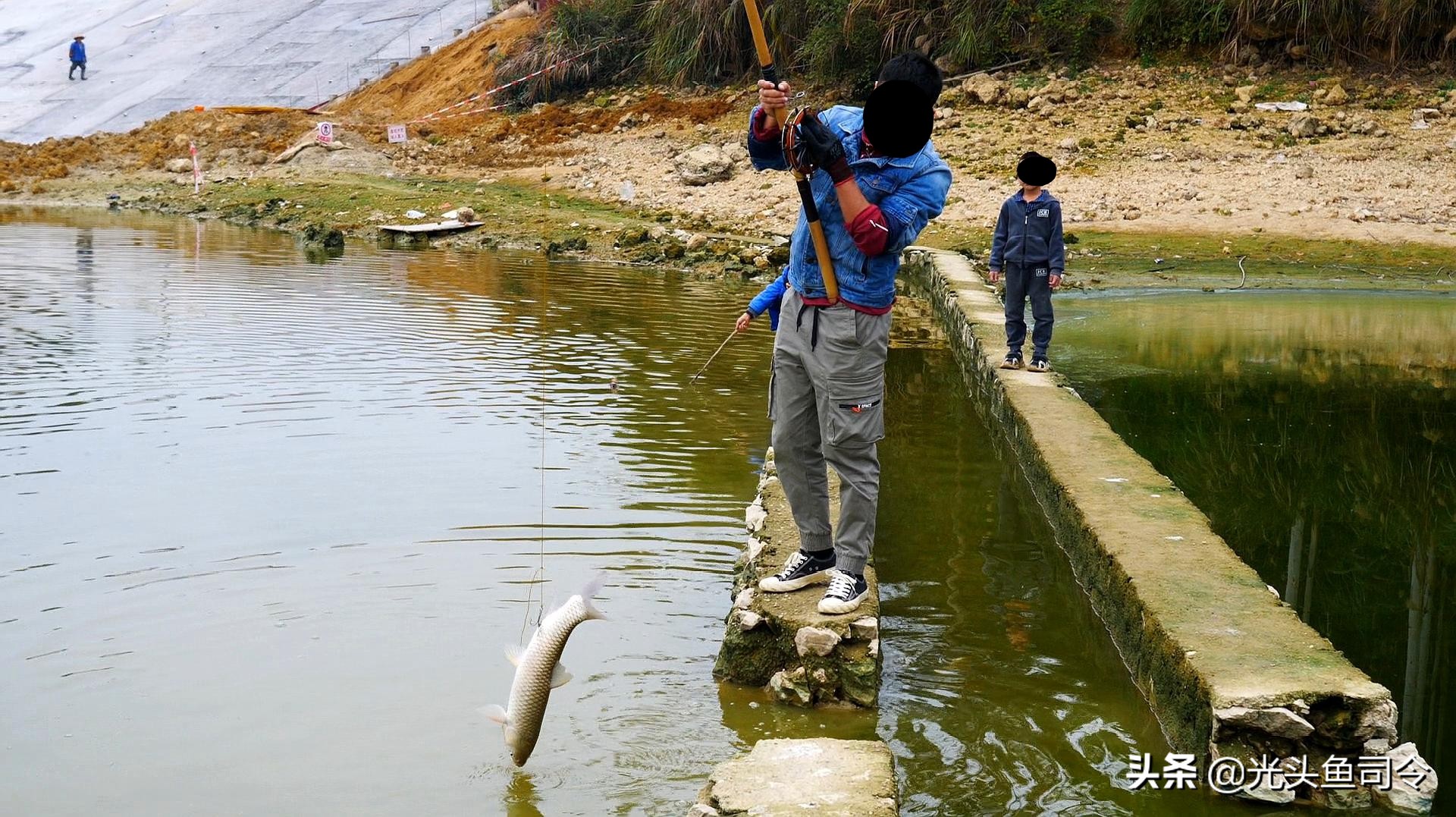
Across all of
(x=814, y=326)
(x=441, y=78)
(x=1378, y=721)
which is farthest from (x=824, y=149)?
(x=441, y=78)

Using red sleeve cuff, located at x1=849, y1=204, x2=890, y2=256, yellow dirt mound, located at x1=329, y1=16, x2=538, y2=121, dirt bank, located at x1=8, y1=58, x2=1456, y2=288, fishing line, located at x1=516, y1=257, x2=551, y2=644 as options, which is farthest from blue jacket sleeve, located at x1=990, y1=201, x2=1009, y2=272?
yellow dirt mound, located at x1=329, y1=16, x2=538, y2=121

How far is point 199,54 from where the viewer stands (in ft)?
131

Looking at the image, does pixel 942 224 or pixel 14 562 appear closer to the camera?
pixel 14 562

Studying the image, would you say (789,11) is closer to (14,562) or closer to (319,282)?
(319,282)

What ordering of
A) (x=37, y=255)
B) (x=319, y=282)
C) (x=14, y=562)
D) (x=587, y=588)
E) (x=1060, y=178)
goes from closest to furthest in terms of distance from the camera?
(x=587, y=588), (x=14, y=562), (x=319, y=282), (x=37, y=255), (x=1060, y=178)

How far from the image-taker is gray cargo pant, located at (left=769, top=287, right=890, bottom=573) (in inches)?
179

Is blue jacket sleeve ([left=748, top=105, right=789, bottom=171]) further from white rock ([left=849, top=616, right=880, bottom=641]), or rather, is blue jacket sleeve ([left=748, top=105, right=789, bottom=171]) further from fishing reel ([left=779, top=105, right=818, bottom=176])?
white rock ([left=849, top=616, right=880, bottom=641])

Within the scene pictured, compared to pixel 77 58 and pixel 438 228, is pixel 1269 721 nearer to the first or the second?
pixel 438 228

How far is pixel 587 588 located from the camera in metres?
3.56

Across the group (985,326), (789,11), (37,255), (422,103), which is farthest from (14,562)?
(422,103)

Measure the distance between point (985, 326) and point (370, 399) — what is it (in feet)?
13.3

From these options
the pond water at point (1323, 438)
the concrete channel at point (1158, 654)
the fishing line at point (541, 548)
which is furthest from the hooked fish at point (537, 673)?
the pond water at point (1323, 438)

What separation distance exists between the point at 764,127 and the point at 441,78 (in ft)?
98.3

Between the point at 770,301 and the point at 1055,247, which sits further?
the point at 1055,247
